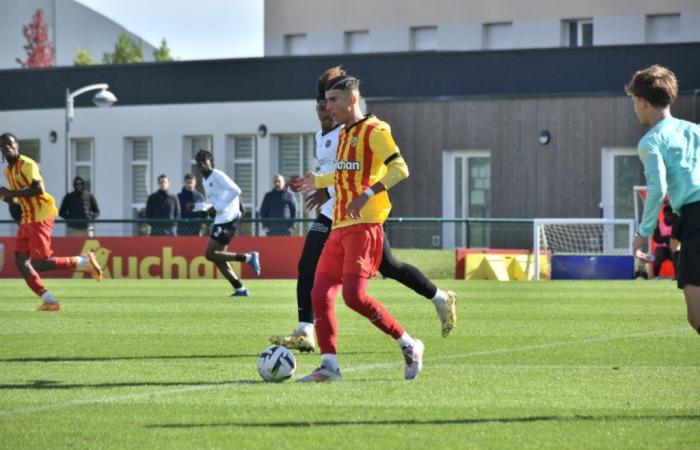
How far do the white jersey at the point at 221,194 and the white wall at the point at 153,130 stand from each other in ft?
64.2

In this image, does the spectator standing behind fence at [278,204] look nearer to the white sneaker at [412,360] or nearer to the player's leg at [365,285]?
the player's leg at [365,285]

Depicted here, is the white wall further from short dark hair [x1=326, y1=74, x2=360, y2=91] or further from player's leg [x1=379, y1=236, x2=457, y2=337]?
short dark hair [x1=326, y1=74, x2=360, y2=91]

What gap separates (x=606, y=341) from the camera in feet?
42.3

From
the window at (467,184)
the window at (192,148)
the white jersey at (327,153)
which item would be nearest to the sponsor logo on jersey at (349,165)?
the white jersey at (327,153)

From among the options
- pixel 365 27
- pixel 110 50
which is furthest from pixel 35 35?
pixel 365 27

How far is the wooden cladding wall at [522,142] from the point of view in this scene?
121 feet

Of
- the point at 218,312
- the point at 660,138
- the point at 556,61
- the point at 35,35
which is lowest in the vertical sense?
the point at 218,312

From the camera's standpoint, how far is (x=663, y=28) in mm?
50531

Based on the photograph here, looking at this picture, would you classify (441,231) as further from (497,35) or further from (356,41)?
(356,41)

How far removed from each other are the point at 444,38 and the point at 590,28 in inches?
206

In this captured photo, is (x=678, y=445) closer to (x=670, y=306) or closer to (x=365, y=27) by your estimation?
(x=670, y=306)

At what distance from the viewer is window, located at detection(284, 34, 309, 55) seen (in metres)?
57.4

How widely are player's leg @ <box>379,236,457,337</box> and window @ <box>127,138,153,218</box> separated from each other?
3415cm

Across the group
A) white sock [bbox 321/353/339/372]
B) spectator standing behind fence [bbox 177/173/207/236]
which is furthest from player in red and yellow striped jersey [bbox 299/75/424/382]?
spectator standing behind fence [bbox 177/173/207/236]
